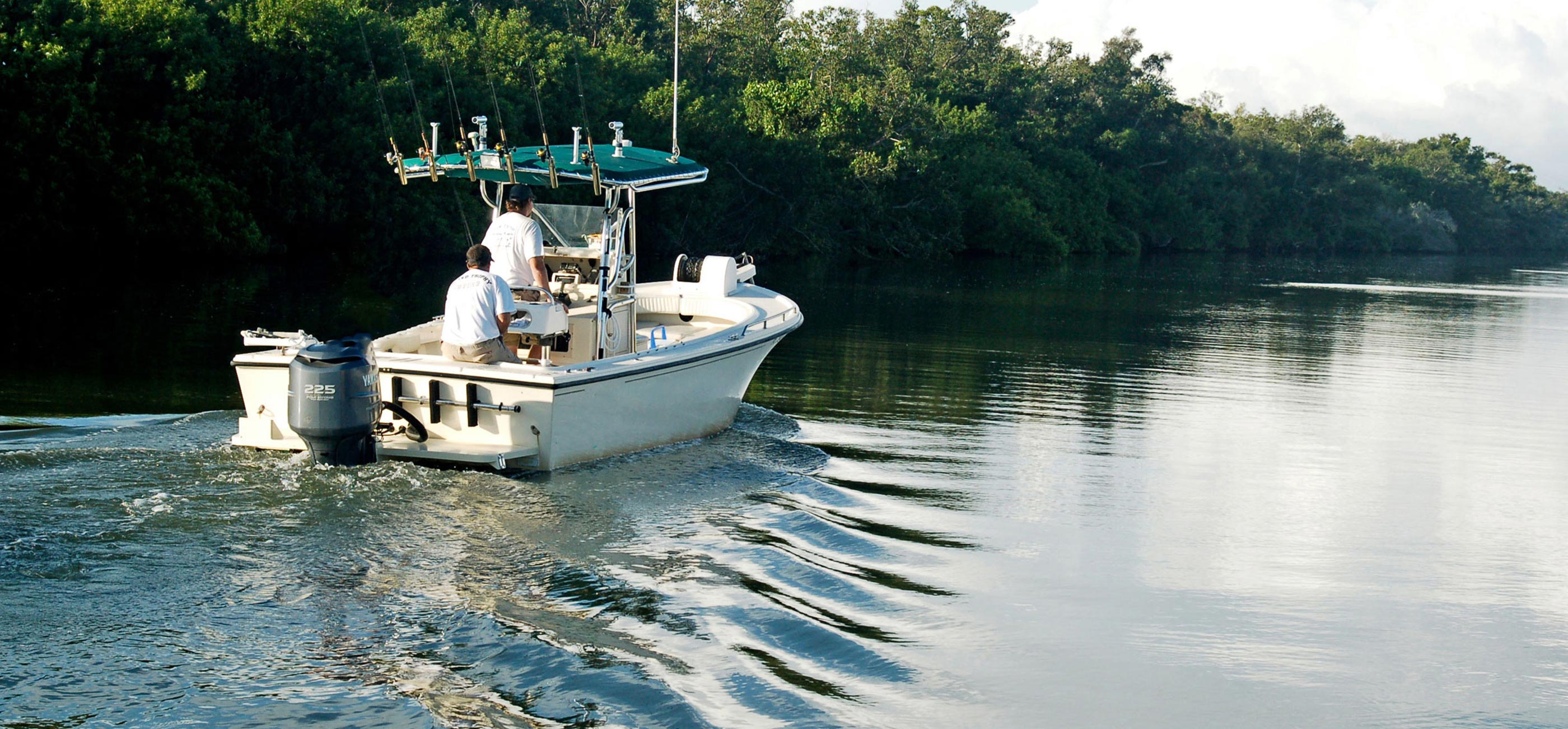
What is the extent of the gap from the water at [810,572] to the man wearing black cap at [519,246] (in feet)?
4.94

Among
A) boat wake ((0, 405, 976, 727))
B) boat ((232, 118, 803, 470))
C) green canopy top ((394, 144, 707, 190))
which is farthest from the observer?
green canopy top ((394, 144, 707, 190))

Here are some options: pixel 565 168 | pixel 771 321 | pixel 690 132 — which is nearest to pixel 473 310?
pixel 565 168

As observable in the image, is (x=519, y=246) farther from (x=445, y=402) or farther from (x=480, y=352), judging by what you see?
(x=445, y=402)

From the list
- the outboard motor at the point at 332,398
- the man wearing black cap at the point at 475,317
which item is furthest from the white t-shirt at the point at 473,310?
the outboard motor at the point at 332,398

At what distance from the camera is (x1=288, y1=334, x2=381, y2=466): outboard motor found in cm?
721

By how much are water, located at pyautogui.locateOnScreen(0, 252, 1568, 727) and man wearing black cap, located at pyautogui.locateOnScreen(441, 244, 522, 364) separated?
2.80 feet

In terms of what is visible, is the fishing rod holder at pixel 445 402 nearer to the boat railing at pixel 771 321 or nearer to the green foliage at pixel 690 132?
the boat railing at pixel 771 321

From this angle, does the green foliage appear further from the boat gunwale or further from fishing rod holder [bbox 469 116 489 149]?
the boat gunwale

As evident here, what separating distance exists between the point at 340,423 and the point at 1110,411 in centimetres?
777

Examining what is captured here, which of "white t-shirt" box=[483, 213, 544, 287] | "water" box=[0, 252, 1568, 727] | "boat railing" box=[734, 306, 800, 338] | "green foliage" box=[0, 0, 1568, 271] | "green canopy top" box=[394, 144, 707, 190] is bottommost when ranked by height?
"water" box=[0, 252, 1568, 727]

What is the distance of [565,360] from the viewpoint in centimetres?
969

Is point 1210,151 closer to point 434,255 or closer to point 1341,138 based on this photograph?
point 1341,138

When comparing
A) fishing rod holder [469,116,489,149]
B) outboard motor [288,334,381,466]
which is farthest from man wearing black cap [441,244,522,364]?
fishing rod holder [469,116,489,149]

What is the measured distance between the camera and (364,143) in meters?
31.4
